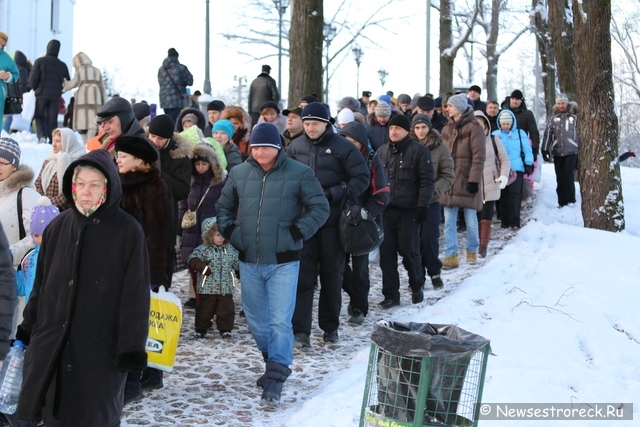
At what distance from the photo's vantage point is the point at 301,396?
23.4 ft

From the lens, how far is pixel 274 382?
6.95m

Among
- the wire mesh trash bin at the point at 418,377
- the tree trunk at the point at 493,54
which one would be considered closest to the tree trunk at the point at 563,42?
the tree trunk at the point at 493,54

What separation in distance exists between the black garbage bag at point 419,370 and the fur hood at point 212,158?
5327mm

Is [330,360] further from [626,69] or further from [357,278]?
[626,69]

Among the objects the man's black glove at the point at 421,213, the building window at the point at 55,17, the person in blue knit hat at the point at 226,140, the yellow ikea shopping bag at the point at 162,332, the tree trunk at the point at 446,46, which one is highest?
the building window at the point at 55,17

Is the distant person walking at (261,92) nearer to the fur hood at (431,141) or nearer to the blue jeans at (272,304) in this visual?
the fur hood at (431,141)

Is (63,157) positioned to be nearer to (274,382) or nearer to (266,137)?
(266,137)

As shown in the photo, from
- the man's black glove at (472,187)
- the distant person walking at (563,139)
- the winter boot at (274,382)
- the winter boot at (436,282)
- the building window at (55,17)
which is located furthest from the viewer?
the building window at (55,17)

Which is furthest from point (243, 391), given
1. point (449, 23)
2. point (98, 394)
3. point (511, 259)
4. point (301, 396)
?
point (449, 23)

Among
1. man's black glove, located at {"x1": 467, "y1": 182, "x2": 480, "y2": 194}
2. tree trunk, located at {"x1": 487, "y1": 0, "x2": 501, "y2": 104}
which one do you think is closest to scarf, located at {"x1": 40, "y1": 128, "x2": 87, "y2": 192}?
man's black glove, located at {"x1": 467, "y1": 182, "x2": 480, "y2": 194}

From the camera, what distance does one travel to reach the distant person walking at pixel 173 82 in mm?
18750

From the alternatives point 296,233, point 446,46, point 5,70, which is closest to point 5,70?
point 5,70

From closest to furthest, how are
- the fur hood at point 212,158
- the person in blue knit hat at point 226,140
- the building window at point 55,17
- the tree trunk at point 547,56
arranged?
1. the fur hood at point 212,158
2. the person in blue knit hat at point 226,140
3. the tree trunk at point 547,56
4. the building window at point 55,17

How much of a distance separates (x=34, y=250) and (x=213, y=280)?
2.70m
